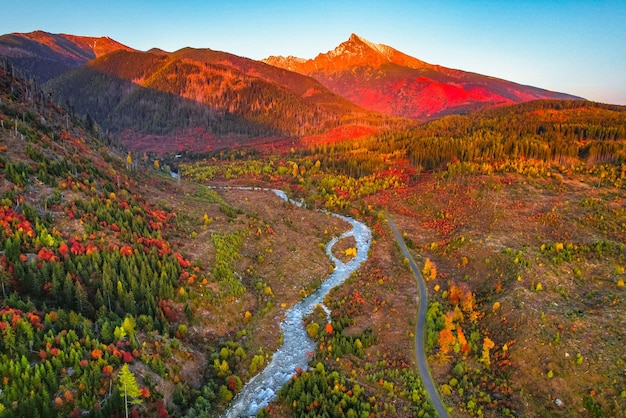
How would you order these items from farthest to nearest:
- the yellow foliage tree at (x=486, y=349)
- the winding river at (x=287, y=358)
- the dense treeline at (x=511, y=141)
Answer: the dense treeline at (x=511, y=141), the yellow foliage tree at (x=486, y=349), the winding river at (x=287, y=358)

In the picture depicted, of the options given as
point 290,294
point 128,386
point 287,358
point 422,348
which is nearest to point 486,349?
point 422,348

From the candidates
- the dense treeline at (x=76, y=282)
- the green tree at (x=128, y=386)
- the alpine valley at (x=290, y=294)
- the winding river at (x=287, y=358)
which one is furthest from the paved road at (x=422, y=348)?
the green tree at (x=128, y=386)

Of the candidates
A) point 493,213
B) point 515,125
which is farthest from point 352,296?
point 515,125

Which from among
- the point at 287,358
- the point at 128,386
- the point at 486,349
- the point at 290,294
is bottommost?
the point at 287,358

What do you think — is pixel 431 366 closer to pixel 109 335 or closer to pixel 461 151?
pixel 109 335

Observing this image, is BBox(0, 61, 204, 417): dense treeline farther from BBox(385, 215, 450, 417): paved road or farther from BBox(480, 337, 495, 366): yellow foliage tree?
BBox(480, 337, 495, 366): yellow foliage tree

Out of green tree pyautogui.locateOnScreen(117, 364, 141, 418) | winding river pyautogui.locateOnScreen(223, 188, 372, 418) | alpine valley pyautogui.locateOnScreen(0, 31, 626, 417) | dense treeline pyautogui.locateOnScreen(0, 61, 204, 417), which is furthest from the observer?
winding river pyautogui.locateOnScreen(223, 188, 372, 418)

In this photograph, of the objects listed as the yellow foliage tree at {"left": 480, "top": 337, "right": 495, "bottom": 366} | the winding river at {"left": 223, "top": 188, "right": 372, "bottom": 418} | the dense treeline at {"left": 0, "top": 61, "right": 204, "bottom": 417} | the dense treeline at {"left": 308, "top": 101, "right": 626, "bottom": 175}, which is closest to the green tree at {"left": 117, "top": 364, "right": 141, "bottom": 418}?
the dense treeline at {"left": 0, "top": 61, "right": 204, "bottom": 417}

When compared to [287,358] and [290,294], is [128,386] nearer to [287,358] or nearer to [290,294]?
[287,358]

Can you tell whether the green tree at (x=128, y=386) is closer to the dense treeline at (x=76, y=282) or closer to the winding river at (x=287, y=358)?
the dense treeline at (x=76, y=282)
